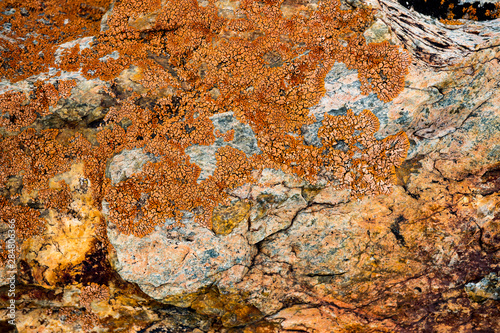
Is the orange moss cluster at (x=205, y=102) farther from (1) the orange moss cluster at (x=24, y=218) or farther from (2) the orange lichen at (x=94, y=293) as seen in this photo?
(2) the orange lichen at (x=94, y=293)

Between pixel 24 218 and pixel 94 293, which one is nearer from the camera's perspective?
pixel 24 218

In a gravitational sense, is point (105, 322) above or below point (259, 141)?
below

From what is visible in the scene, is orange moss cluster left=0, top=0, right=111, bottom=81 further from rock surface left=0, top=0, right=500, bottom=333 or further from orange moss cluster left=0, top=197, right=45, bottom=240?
orange moss cluster left=0, top=197, right=45, bottom=240

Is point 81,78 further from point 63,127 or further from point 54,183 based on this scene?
point 54,183

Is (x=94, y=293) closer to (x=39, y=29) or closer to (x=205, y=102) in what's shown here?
(x=205, y=102)

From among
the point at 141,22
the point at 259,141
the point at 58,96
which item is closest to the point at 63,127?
the point at 58,96

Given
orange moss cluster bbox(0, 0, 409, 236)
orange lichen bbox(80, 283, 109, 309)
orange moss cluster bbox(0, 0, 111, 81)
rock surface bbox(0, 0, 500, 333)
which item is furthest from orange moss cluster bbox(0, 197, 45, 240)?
orange moss cluster bbox(0, 0, 111, 81)

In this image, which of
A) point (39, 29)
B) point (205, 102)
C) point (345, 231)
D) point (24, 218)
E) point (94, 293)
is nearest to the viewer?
point (345, 231)

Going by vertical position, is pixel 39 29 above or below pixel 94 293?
above

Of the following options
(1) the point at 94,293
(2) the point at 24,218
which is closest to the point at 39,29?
(2) the point at 24,218
